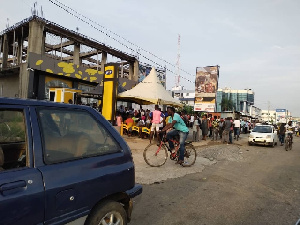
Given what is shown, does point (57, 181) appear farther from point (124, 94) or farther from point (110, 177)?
point (124, 94)

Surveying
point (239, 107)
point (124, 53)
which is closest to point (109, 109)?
point (124, 53)

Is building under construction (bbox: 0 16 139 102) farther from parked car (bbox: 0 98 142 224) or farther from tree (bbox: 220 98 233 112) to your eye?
tree (bbox: 220 98 233 112)

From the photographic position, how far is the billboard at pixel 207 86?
101 feet

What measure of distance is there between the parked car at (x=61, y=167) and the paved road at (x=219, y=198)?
1298 millimetres

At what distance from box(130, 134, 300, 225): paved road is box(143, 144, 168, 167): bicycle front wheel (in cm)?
25

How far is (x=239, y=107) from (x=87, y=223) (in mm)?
130001

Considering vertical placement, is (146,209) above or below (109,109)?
below

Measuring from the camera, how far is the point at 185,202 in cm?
461

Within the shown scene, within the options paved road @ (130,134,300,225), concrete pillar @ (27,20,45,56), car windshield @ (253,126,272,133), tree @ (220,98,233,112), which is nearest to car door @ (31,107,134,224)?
paved road @ (130,134,300,225)

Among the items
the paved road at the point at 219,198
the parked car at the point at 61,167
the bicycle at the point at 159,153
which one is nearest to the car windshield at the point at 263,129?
the paved road at the point at 219,198

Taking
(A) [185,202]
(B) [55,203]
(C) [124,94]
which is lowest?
(A) [185,202]

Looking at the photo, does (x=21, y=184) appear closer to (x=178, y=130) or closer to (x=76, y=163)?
(x=76, y=163)

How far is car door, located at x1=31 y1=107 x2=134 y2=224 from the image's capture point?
84.0 inches

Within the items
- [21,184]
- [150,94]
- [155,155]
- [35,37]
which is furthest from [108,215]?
[35,37]
